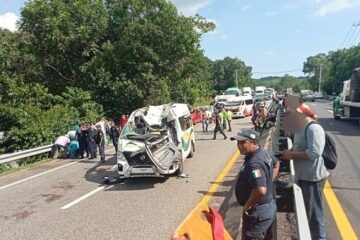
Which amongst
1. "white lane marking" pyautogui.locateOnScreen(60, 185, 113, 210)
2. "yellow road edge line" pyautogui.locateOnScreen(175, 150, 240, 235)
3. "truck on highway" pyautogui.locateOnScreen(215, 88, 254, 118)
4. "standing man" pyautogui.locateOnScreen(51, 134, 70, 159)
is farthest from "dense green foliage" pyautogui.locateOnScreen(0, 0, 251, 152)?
"white lane marking" pyautogui.locateOnScreen(60, 185, 113, 210)

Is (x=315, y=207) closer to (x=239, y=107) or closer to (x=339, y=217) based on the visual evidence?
(x=339, y=217)

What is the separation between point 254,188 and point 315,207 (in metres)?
1.31

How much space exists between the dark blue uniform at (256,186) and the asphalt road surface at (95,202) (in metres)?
2.77

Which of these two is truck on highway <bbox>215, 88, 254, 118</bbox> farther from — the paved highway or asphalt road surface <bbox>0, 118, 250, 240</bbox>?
asphalt road surface <bbox>0, 118, 250, 240</bbox>

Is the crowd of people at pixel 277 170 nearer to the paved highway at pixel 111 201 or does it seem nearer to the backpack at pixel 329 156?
the backpack at pixel 329 156

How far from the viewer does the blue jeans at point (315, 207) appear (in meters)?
5.73

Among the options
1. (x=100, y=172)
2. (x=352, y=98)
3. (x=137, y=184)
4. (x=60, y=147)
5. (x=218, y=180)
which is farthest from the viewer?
(x=352, y=98)

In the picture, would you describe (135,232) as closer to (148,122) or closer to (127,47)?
(148,122)

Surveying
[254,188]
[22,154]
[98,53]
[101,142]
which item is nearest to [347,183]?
[254,188]

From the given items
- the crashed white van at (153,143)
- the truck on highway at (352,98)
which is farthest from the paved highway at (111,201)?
the truck on highway at (352,98)

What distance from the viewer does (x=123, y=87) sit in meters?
32.2

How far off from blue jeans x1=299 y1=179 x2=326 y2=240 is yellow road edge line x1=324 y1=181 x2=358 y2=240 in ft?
5.17

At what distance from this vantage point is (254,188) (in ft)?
15.9

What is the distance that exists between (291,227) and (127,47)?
1018 inches
